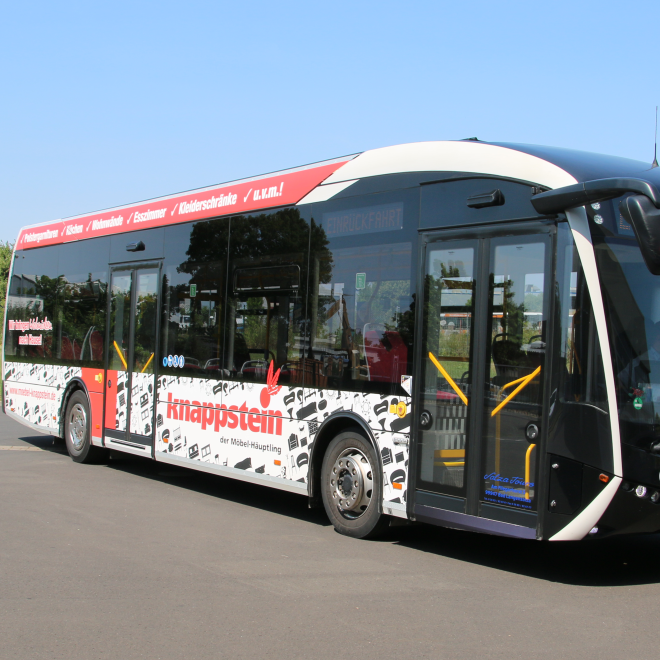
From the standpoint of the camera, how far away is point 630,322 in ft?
19.7

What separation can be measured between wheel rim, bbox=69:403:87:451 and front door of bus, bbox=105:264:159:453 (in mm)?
827

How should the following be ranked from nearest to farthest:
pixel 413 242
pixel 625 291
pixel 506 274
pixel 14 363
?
pixel 625 291 → pixel 506 274 → pixel 413 242 → pixel 14 363

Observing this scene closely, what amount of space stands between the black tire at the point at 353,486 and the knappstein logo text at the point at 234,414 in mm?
899

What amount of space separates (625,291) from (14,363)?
11.6 meters

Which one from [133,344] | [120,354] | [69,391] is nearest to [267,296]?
[133,344]

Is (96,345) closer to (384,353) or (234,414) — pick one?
(234,414)

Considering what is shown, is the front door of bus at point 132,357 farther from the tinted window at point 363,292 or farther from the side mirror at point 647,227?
the side mirror at point 647,227

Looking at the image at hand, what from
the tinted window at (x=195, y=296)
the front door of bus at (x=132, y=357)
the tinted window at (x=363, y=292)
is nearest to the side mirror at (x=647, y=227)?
the tinted window at (x=363, y=292)

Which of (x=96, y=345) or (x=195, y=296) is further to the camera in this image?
(x=96, y=345)

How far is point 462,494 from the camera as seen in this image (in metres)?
6.71

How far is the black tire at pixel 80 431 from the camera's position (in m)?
12.4

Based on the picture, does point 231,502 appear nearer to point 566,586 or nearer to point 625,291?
point 566,586

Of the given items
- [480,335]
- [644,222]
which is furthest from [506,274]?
[644,222]

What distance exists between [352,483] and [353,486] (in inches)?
1.2
